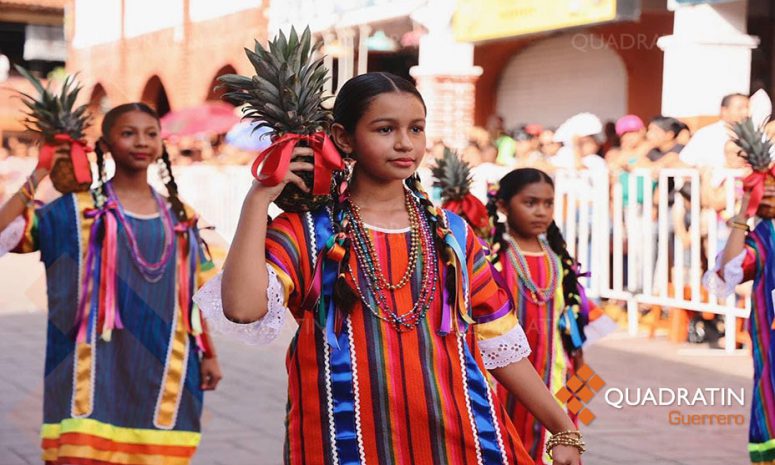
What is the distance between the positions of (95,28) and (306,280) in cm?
2768

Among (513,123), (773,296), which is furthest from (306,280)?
(513,123)

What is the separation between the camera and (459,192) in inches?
255

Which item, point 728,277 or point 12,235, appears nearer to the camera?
point 12,235

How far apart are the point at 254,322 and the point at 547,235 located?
3.30 m

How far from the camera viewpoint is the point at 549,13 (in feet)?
50.3

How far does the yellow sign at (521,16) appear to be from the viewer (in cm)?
1425

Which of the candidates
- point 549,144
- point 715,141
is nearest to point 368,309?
point 715,141

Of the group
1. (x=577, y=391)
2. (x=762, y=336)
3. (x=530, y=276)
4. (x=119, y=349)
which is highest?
(x=530, y=276)

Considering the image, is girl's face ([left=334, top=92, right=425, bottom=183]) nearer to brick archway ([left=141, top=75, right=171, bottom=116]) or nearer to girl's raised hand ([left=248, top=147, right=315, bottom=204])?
girl's raised hand ([left=248, top=147, right=315, bottom=204])

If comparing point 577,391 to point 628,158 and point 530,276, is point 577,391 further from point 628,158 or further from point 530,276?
point 628,158

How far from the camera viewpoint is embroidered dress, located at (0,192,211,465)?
5.75 metres

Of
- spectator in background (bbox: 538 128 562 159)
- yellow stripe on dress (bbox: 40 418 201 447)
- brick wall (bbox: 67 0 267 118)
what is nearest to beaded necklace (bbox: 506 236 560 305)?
yellow stripe on dress (bbox: 40 418 201 447)

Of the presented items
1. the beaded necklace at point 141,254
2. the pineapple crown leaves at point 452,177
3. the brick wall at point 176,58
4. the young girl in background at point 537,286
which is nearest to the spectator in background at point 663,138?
the pineapple crown leaves at point 452,177

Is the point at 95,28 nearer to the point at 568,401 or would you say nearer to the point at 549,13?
the point at 549,13
